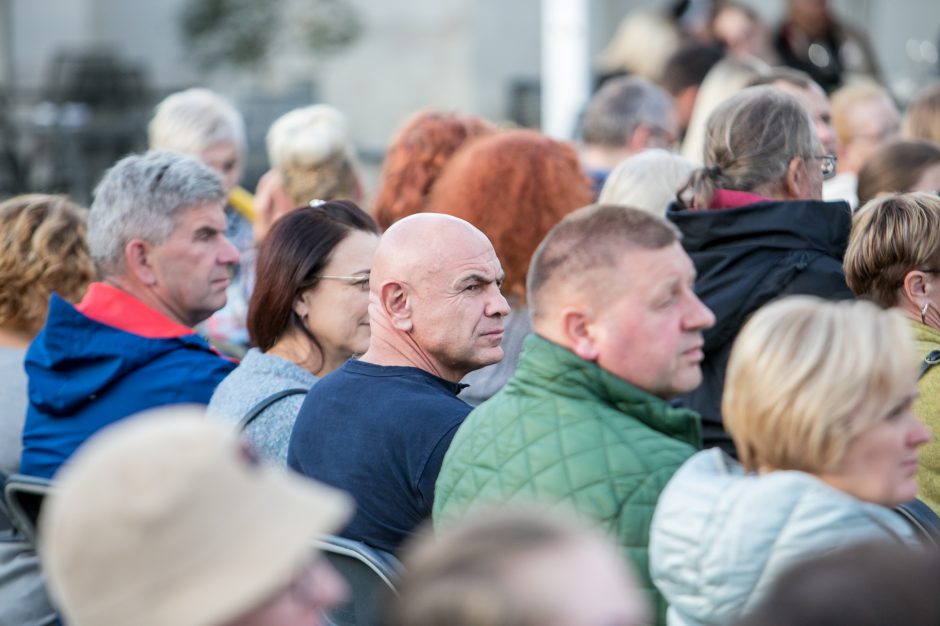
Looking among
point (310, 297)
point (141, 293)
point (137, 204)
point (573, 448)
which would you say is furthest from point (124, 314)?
point (573, 448)

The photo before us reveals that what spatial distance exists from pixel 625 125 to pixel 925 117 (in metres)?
1.51

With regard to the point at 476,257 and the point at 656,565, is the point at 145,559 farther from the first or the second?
the point at 476,257

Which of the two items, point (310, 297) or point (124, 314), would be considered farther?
point (124, 314)

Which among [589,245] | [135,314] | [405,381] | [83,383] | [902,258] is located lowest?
[83,383]

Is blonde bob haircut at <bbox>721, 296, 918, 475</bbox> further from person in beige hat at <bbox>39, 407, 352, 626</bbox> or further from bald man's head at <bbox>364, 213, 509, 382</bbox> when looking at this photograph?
bald man's head at <bbox>364, 213, 509, 382</bbox>

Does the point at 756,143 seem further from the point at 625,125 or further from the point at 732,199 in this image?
the point at 625,125

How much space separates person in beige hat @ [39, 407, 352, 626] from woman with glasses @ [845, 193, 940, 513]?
2.22 m

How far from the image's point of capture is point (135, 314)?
4324mm

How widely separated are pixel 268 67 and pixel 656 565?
573 inches

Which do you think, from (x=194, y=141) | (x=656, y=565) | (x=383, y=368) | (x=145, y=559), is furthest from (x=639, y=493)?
(x=194, y=141)

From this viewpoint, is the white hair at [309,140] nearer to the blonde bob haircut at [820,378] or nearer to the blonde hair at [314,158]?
the blonde hair at [314,158]

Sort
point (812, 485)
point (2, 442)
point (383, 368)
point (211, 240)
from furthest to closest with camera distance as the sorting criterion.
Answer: point (211, 240), point (2, 442), point (383, 368), point (812, 485)

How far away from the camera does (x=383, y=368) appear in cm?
347

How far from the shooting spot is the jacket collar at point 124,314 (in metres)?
4.26
